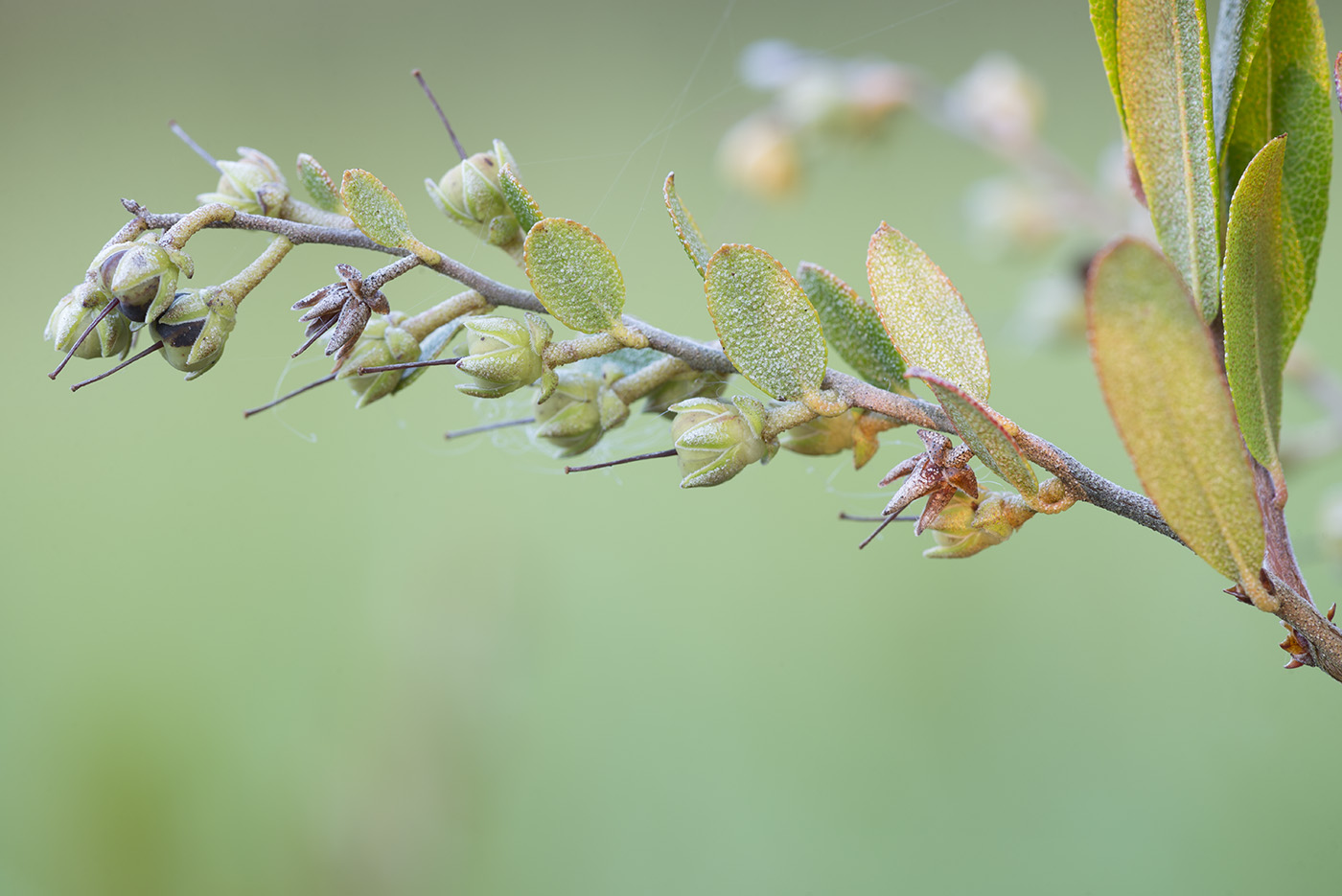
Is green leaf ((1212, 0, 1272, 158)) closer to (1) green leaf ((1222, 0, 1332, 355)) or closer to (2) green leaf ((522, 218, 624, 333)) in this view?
(1) green leaf ((1222, 0, 1332, 355))

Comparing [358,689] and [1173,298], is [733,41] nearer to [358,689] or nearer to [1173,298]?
[358,689]

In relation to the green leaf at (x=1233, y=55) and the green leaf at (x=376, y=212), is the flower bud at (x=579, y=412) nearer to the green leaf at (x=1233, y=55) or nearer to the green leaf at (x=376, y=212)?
the green leaf at (x=376, y=212)

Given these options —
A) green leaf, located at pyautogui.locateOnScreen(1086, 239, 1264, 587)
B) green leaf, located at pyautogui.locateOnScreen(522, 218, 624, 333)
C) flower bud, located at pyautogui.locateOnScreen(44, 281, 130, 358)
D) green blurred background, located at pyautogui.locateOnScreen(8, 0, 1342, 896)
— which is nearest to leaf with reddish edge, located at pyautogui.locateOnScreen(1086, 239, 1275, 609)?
green leaf, located at pyautogui.locateOnScreen(1086, 239, 1264, 587)

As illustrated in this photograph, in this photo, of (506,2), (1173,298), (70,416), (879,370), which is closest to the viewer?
(1173,298)

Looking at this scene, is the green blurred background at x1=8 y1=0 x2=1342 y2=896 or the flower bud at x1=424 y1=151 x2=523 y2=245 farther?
the green blurred background at x1=8 y1=0 x2=1342 y2=896

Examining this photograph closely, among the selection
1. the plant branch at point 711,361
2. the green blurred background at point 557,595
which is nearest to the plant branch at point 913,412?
the plant branch at point 711,361

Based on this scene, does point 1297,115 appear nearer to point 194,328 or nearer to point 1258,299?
point 1258,299

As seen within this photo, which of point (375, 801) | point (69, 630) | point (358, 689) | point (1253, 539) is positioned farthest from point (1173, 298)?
point (69, 630)
